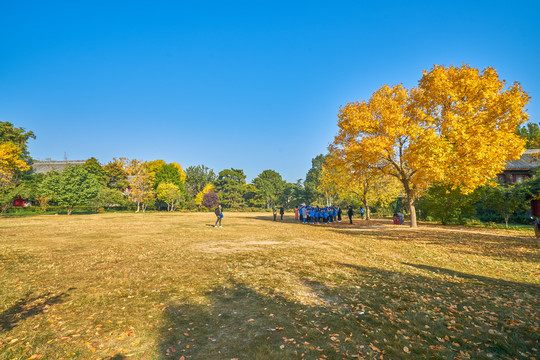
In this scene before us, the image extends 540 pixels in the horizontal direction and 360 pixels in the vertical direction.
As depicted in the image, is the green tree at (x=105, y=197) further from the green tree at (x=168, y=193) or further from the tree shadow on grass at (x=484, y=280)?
the tree shadow on grass at (x=484, y=280)

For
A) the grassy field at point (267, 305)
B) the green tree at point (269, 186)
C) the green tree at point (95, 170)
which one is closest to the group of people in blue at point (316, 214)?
the grassy field at point (267, 305)

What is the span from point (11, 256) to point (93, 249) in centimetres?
285

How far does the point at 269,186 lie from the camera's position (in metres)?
80.9

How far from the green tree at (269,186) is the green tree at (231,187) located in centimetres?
512

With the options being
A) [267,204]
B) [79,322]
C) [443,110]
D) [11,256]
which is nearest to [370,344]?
[79,322]

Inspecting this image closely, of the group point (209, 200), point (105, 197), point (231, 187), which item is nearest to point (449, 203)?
point (209, 200)

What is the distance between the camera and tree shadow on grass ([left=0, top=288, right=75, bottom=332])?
5.16 meters

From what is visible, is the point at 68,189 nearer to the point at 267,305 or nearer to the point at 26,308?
the point at 26,308

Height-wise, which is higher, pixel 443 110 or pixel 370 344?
pixel 443 110

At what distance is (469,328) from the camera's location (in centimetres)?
499

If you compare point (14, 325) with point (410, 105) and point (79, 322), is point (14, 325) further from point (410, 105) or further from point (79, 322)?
point (410, 105)

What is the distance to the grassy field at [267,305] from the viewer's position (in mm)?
4316

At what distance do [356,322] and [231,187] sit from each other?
71989mm

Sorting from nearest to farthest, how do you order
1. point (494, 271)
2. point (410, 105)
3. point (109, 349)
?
point (109, 349) → point (494, 271) → point (410, 105)
